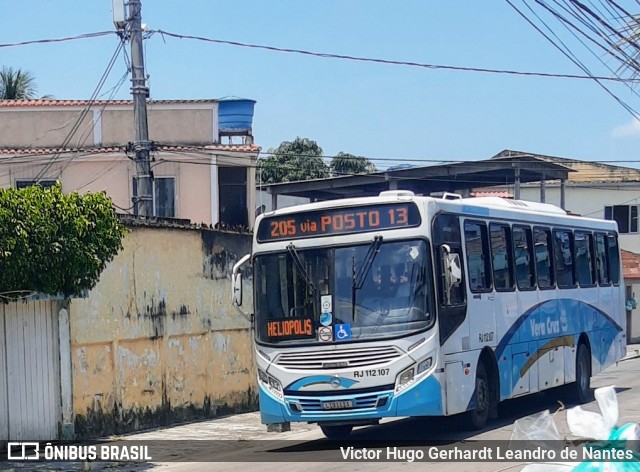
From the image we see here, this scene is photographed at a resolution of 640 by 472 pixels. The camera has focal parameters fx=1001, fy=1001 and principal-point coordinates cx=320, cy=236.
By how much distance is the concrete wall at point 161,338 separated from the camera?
15.1 metres

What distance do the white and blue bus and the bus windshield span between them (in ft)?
0.04

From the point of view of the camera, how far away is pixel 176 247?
17.1 metres

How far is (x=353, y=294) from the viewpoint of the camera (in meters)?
12.6

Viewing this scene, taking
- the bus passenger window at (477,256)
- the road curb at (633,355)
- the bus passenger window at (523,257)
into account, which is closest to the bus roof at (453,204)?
the bus passenger window at (477,256)

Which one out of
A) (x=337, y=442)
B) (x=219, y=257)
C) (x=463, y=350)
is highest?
(x=219, y=257)

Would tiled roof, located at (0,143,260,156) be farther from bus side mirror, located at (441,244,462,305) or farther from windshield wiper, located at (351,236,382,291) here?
bus side mirror, located at (441,244,462,305)

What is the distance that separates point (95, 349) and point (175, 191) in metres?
14.9

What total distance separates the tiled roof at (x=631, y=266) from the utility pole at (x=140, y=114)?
24705mm

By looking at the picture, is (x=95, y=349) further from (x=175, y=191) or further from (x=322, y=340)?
(x=175, y=191)

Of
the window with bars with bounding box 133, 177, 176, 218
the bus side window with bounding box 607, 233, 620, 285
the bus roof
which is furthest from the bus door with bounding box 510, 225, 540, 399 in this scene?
the window with bars with bounding box 133, 177, 176, 218

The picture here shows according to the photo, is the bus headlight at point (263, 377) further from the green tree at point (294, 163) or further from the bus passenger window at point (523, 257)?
the green tree at point (294, 163)

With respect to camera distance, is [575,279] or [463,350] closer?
[463,350]

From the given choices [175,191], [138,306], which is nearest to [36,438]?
[138,306]

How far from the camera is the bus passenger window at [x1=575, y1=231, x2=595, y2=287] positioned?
17.9 metres
